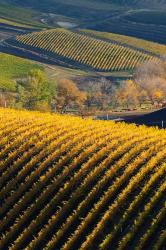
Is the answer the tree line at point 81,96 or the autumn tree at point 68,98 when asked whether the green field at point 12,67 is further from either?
the autumn tree at point 68,98

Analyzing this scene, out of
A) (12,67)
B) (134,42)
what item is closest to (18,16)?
(134,42)

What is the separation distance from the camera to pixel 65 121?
20.1 meters

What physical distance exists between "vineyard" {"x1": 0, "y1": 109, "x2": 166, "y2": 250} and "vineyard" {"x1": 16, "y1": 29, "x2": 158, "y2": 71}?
82876 millimetres

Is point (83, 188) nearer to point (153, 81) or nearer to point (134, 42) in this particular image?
point (153, 81)

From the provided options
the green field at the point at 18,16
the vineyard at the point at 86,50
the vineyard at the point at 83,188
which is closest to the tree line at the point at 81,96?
the vineyard at the point at 86,50

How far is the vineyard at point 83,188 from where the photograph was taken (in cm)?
1298

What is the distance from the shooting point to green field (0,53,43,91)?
286ft

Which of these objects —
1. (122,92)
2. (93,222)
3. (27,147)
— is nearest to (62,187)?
(93,222)

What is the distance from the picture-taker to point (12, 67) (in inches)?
3706

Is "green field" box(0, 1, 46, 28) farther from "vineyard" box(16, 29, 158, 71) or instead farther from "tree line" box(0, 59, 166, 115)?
"tree line" box(0, 59, 166, 115)

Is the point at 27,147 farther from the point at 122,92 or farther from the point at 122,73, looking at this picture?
the point at 122,73

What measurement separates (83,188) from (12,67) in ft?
267

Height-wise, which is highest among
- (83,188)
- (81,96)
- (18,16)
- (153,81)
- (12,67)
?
(18,16)

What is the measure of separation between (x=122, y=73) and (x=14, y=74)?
66.3 ft
